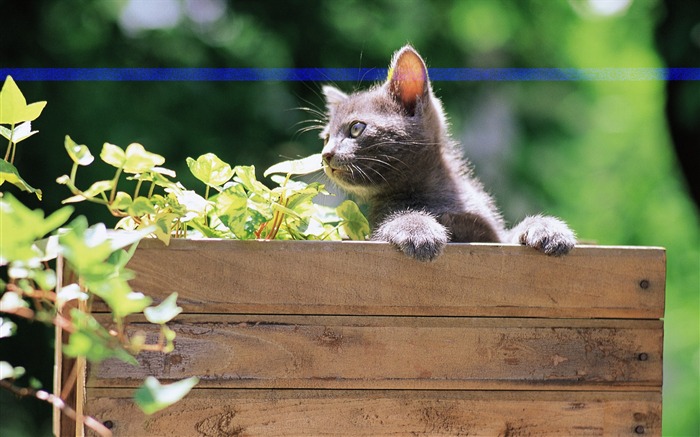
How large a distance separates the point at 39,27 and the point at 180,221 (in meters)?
2.72

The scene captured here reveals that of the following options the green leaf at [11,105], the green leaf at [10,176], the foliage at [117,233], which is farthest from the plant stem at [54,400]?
the green leaf at [11,105]

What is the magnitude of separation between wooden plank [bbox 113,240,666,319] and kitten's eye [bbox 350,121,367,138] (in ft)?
2.33

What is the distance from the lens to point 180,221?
170 cm

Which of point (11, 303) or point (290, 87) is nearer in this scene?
point (11, 303)

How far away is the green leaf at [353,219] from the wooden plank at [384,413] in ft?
1.48

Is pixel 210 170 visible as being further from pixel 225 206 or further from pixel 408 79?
pixel 408 79

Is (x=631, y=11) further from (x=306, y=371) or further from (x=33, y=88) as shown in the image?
(x=306, y=371)

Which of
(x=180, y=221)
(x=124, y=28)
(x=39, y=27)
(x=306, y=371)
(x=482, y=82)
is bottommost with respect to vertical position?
(x=306, y=371)

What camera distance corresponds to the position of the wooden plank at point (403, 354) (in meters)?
1.54

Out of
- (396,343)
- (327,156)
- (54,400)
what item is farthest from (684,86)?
(54,400)

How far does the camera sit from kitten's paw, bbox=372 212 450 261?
160 cm

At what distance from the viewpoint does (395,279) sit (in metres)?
1.59

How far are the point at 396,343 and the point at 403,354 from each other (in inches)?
1.0

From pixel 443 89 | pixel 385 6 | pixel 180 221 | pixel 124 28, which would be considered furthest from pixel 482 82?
pixel 180 221
